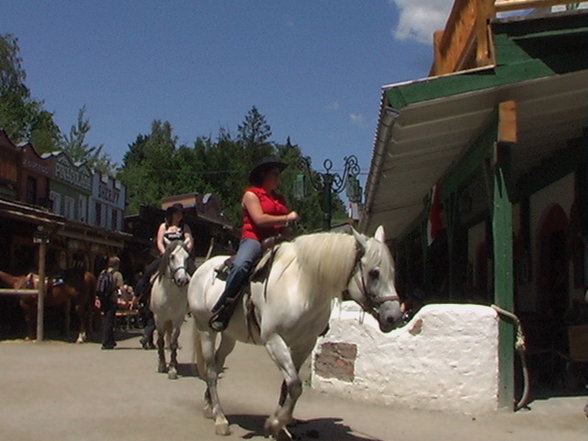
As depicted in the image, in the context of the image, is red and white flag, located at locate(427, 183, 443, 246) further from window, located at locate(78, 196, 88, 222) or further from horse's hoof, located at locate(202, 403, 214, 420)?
window, located at locate(78, 196, 88, 222)

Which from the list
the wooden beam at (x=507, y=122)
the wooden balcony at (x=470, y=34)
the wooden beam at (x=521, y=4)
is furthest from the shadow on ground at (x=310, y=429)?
the wooden beam at (x=521, y=4)

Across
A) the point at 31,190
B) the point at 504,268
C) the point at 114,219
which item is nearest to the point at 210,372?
the point at 504,268

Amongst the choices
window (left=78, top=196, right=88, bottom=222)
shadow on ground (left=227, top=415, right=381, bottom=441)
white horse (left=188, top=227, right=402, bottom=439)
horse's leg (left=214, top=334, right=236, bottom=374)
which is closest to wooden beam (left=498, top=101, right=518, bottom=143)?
white horse (left=188, top=227, right=402, bottom=439)

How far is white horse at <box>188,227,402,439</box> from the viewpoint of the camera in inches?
238

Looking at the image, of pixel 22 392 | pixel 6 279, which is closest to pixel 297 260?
pixel 22 392

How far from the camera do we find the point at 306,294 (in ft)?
20.7

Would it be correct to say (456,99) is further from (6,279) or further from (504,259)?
(6,279)

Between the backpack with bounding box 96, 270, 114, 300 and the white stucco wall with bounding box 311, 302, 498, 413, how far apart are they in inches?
321

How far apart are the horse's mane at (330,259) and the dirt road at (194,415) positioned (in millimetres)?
1480

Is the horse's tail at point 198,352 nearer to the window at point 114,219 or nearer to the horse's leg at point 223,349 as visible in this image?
the horse's leg at point 223,349

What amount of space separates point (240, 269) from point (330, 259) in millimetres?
923

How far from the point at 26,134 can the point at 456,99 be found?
5552 centimetres

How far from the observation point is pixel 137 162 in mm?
97188

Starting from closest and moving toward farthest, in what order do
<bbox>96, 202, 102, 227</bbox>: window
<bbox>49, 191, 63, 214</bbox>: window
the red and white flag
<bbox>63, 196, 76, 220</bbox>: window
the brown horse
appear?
1. the red and white flag
2. the brown horse
3. <bbox>49, 191, 63, 214</bbox>: window
4. <bbox>63, 196, 76, 220</bbox>: window
5. <bbox>96, 202, 102, 227</bbox>: window
